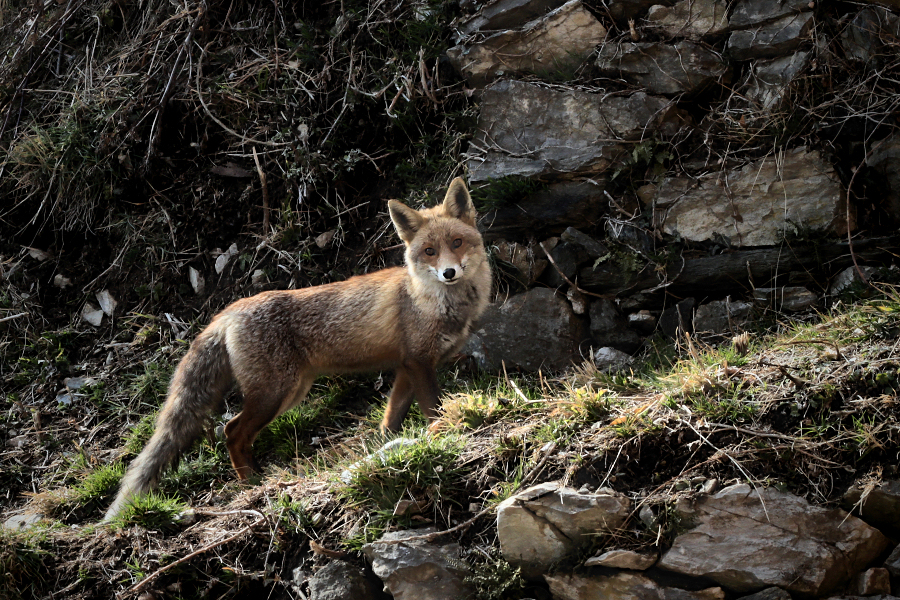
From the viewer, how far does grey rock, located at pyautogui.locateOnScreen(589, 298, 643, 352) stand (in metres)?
5.47

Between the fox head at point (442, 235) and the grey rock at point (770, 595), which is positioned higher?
the fox head at point (442, 235)

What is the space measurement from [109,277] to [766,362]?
6.10 meters

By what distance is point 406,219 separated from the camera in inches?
207

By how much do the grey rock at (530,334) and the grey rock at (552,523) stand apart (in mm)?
2218

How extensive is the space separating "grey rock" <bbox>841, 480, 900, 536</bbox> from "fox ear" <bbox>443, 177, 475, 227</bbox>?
10.4ft

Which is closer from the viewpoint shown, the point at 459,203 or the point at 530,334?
the point at 459,203

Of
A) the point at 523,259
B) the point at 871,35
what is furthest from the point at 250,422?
the point at 871,35

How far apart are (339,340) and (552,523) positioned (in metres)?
2.50

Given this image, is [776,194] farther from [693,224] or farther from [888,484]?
[888,484]

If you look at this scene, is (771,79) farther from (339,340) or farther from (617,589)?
(617,589)

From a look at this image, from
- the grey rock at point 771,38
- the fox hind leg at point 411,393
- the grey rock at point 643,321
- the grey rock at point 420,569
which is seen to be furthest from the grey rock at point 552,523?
the grey rock at point 771,38

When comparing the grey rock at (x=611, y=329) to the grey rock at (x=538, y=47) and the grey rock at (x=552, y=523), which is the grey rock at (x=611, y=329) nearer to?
the grey rock at (x=538, y=47)

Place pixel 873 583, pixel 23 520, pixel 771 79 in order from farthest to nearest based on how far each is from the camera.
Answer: pixel 771 79, pixel 23 520, pixel 873 583

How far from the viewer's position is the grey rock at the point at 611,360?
518 centimetres
